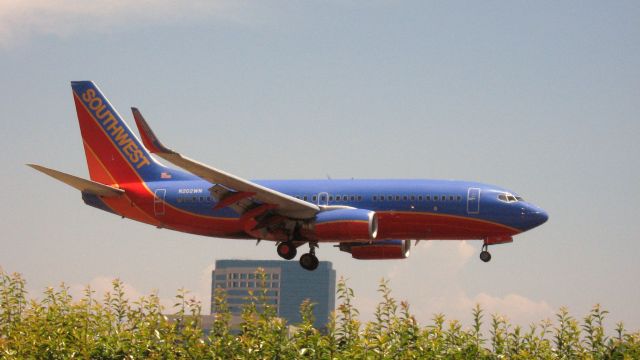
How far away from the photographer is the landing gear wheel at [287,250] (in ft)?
177

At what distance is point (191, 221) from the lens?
57062mm

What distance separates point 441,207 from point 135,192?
18.2 m

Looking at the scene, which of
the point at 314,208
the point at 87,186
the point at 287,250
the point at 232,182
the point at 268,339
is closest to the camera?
the point at 268,339

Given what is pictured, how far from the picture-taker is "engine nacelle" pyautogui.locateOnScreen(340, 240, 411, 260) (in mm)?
58000

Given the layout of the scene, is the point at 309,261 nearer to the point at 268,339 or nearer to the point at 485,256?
the point at 485,256

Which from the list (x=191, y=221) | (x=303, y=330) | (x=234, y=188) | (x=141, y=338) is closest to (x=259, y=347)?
(x=303, y=330)

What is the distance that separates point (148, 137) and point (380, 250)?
17112 mm

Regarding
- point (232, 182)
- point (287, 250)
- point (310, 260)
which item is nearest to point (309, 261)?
point (310, 260)

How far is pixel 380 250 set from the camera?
58094 millimetres

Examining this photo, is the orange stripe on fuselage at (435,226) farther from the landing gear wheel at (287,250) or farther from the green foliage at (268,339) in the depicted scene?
the green foliage at (268,339)

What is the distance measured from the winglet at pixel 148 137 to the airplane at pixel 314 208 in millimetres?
49

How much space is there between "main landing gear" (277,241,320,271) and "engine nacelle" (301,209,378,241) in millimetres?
2207

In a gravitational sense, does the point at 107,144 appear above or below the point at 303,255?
above

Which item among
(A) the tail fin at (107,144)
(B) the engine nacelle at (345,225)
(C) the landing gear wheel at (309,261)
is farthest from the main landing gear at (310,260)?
(A) the tail fin at (107,144)
